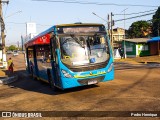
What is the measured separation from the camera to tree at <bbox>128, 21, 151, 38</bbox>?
8436 cm

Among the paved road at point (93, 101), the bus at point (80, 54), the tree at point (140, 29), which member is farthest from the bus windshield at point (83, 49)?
the tree at point (140, 29)

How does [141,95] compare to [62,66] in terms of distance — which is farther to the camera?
[62,66]

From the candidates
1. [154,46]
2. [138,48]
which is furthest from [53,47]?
[154,46]

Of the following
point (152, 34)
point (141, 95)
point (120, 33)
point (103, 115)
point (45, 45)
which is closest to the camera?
point (103, 115)

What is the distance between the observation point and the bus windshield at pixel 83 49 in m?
12.4

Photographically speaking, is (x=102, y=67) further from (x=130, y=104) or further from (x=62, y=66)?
(x=130, y=104)

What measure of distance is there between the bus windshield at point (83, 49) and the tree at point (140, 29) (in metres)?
73.3

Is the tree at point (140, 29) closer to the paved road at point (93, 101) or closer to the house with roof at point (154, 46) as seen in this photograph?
the house with roof at point (154, 46)

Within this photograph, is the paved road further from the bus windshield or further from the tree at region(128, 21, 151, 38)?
the tree at region(128, 21, 151, 38)

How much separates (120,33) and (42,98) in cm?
10712

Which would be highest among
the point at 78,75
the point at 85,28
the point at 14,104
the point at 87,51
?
the point at 85,28

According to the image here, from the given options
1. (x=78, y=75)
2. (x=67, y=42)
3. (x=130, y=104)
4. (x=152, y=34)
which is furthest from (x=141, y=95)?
(x=152, y=34)

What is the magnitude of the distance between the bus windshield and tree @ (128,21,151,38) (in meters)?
73.3

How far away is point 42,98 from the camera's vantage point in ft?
41.1
